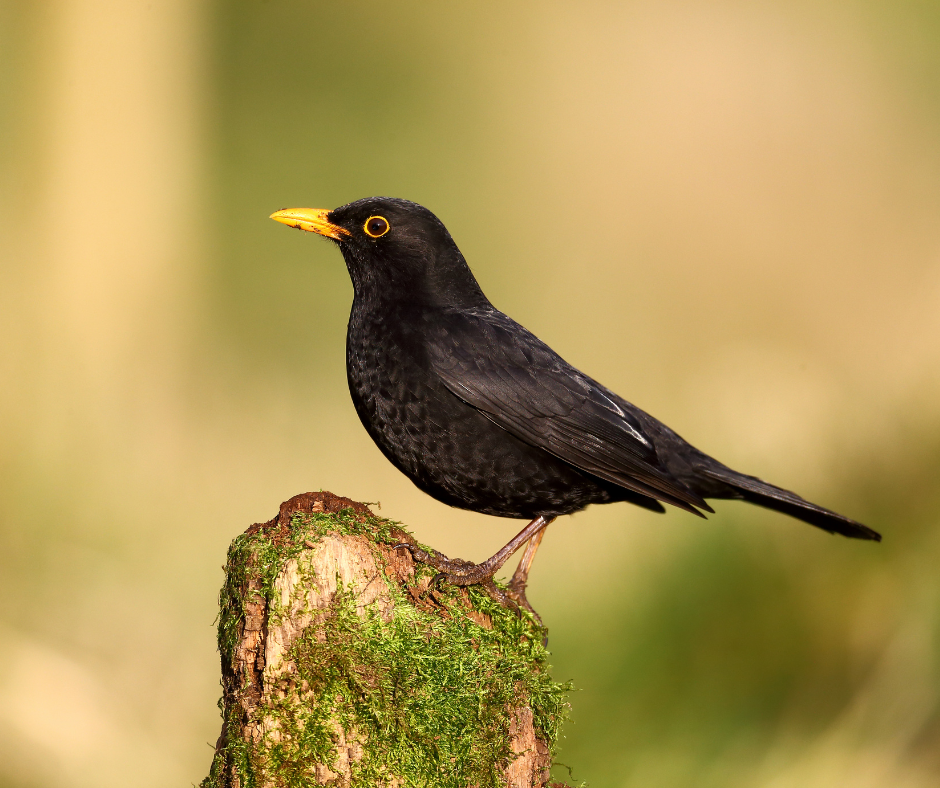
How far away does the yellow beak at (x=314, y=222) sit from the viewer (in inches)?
168

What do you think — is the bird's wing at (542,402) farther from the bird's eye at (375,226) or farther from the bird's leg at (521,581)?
the bird's eye at (375,226)

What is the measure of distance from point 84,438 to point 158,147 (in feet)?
12.0

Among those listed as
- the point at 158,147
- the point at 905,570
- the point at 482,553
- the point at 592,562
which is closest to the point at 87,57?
the point at 158,147

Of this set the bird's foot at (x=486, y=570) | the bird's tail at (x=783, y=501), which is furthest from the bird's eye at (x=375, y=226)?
the bird's tail at (x=783, y=501)

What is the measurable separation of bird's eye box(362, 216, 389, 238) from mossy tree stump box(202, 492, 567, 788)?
69.7 inches

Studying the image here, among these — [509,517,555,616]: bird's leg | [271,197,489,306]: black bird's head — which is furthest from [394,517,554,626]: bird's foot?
[271,197,489,306]: black bird's head

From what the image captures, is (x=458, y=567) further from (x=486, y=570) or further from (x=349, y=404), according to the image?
(x=349, y=404)

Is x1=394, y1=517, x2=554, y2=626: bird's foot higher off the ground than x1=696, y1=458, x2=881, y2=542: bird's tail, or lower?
lower

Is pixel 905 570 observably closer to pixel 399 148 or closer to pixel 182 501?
pixel 182 501

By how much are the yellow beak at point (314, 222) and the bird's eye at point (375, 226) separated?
0.42ft

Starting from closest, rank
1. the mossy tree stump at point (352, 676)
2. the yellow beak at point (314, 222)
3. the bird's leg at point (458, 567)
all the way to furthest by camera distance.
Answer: the mossy tree stump at point (352, 676)
the bird's leg at point (458, 567)
the yellow beak at point (314, 222)

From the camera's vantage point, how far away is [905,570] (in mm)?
5832

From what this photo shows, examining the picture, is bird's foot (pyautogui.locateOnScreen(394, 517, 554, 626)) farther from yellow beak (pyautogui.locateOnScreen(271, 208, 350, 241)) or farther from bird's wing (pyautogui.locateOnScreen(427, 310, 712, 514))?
yellow beak (pyautogui.locateOnScreen(271, 208, 350, 241))

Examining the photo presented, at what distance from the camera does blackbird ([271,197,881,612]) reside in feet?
12.0
